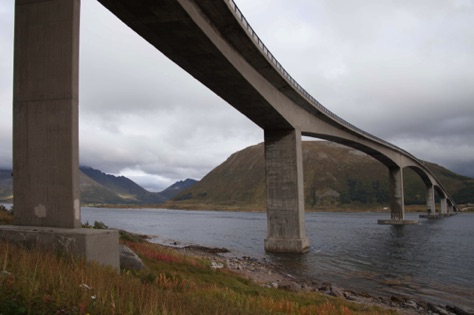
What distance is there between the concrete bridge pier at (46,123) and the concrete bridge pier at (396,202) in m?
72.9

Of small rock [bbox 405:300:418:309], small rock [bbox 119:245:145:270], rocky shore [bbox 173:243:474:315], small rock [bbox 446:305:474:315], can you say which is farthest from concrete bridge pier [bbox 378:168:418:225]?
small rock [bbox 119:245:145:270]

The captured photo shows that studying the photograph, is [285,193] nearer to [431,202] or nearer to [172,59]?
[172,59]

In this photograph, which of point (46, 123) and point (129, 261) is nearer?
point (46, 123)

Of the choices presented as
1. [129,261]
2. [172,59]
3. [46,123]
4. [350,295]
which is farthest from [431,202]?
[46,123]

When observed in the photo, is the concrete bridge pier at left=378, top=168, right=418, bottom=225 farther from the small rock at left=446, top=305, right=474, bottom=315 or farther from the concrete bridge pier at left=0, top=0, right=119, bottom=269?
the concrete bridge pier at left=0, top=0, right=119, bottom=269

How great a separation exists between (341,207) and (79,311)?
569ft

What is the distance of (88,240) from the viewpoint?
329 inches

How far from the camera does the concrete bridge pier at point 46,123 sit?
9.27 meters

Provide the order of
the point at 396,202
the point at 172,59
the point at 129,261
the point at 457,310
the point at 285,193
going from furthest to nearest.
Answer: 1. the point at 396,202
2. the point at 285,193
3. the point at 172,59
4. the point at 457,310
5. the point at 129,261

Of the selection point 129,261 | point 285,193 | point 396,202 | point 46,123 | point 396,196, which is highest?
point 46,123

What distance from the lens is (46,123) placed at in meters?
9.45

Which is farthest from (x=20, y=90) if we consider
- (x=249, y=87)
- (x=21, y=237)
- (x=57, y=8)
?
(x=249, y=87)

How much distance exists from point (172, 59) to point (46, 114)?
10777 mm

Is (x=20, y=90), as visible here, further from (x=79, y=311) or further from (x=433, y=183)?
(x=433, y=183)
